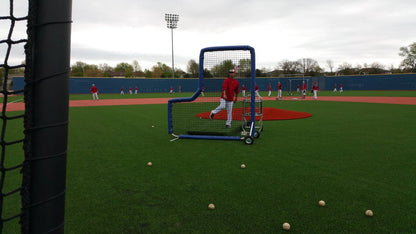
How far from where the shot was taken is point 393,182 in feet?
14.9

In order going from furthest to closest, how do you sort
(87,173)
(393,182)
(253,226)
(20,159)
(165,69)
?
(165,69) → (20,159) → (87,173) → (393,182) → (253,226)

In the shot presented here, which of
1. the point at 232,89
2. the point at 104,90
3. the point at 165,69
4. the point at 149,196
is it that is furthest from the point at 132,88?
the point at 165,69

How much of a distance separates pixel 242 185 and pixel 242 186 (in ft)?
0.13

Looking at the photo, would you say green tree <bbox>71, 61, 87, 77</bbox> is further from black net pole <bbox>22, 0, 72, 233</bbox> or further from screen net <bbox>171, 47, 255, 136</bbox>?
black net pole <bbox>22, 0, 72, 233</bbox>

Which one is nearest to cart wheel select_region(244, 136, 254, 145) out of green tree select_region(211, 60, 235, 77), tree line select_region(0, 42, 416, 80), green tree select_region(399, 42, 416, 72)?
green tree select_region(211, 60, 235, 77)

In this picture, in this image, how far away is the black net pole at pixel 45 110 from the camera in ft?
4.14

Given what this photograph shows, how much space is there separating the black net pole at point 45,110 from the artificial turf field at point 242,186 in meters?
2.06

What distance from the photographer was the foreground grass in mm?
3354

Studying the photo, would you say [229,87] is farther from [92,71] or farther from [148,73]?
[92,71]

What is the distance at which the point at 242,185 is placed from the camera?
179 inches

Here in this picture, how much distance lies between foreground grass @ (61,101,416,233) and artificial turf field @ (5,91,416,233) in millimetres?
14

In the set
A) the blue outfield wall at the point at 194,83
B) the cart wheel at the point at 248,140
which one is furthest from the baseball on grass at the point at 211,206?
the blue outfield wall at the point at 194,83

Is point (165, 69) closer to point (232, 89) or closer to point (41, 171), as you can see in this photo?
point (232, 89)

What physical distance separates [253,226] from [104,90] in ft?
160
